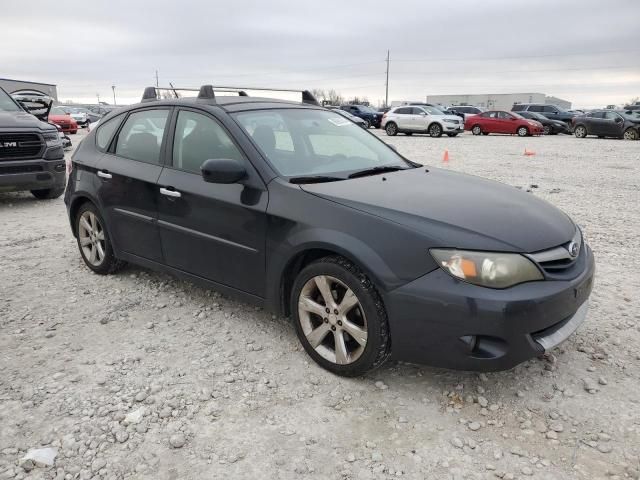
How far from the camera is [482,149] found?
18.2m

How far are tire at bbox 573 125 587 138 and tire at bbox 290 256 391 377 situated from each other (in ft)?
86.0

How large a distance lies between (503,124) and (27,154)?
24.0m

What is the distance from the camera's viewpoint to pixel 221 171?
10.6ft

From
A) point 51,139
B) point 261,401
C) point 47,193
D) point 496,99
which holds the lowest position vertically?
point 261,401

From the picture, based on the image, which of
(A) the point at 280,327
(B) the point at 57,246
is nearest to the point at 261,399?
(A) the point at 280,327

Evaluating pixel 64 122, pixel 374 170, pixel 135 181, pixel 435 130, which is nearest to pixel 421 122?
pixel 435 130

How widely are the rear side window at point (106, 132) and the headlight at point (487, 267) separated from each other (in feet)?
10.6

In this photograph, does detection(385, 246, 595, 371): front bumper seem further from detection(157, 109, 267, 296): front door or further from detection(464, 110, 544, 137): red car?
detection(464, 110, 544, 137): red car

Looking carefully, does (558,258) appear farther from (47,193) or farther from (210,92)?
(47,193)

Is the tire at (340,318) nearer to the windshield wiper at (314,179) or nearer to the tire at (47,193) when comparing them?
the windshield wiper at (314,179)

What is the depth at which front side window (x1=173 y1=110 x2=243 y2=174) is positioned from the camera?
3594 mm

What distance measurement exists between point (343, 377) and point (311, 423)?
→ 442 mm

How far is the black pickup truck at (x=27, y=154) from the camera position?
745 cm

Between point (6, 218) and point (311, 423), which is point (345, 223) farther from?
point (6, 218)
